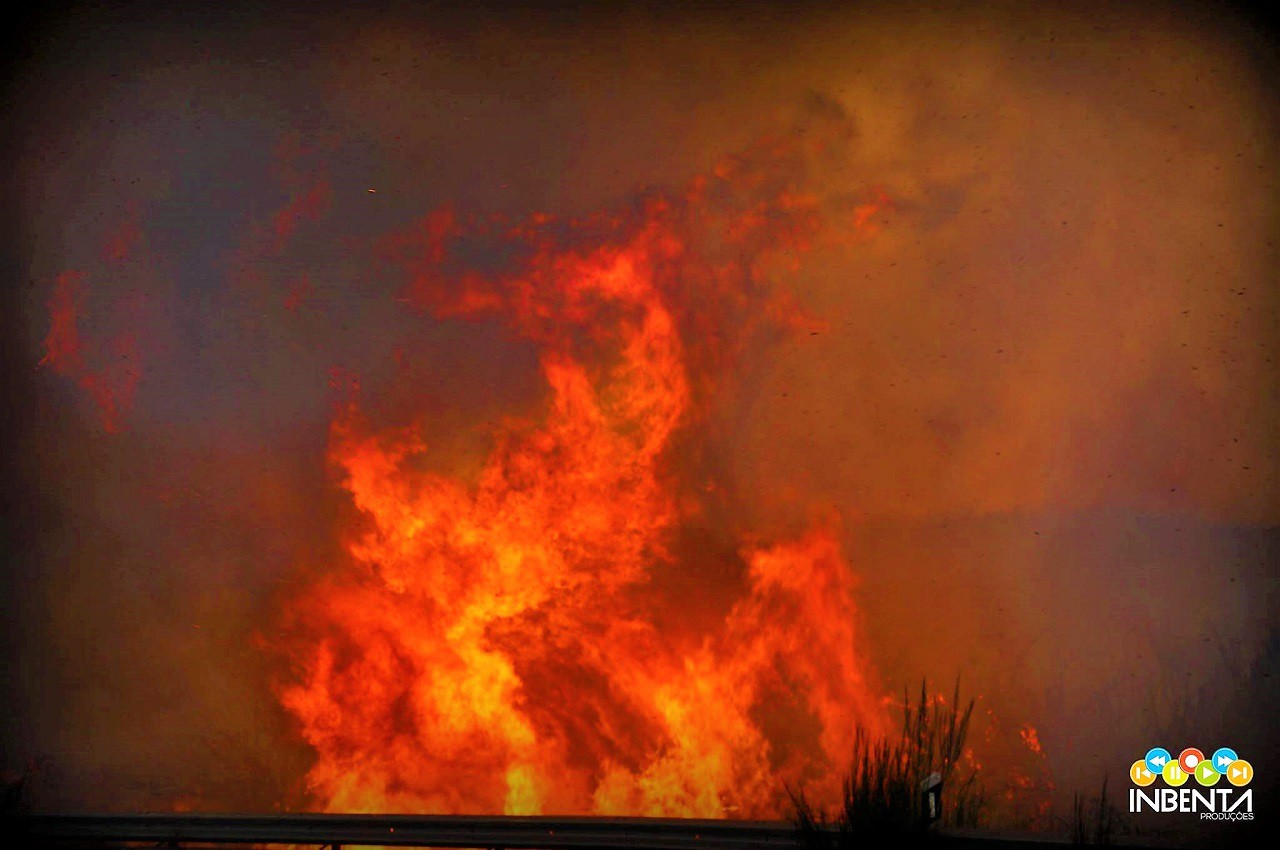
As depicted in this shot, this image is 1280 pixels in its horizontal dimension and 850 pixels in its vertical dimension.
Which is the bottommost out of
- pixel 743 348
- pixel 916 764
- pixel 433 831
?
pixel 433 831

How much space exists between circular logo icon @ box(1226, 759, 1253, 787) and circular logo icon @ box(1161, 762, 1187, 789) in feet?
0.50

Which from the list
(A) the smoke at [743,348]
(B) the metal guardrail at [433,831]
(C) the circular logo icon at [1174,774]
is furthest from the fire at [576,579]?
(C) the circular logo icon at [1174,774]

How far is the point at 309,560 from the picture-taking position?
4.20 meters

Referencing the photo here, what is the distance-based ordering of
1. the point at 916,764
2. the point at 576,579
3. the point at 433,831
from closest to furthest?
1. the point at 433,831
2. the point at 916,764
3. the point at 576,579

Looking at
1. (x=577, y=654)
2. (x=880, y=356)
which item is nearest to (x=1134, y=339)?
(x=880, y=356)

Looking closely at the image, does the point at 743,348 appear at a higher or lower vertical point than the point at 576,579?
higher

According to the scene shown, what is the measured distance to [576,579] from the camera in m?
4.19

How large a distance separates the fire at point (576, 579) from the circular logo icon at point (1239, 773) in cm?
127

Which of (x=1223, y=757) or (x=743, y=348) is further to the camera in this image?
(x=743, y=348)

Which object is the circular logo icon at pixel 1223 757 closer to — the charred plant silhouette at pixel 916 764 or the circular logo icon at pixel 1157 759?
the circular logo icon at pixel 1157 759

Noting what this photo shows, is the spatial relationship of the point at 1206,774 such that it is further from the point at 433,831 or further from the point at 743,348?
the point at 433,831

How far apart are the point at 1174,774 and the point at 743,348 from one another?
2.28 m

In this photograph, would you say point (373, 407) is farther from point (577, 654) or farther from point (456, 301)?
point (577, 654)

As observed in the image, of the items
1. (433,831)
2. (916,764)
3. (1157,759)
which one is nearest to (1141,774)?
(1157,759)
